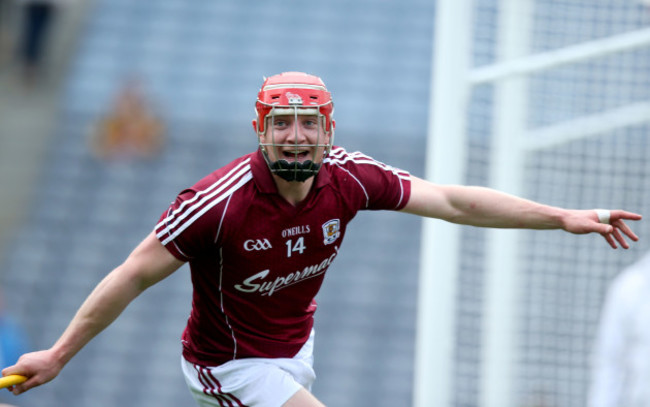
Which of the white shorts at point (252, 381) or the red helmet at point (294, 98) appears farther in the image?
the white shorts at point (252, 381)

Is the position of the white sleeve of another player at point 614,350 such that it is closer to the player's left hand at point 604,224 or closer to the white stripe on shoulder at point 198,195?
the player's left hand at point 604,224

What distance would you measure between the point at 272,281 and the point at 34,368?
78cm

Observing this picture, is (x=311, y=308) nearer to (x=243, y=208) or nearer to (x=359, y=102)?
(x=243, y=208)

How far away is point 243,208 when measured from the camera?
2834mm

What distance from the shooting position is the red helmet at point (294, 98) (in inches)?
111

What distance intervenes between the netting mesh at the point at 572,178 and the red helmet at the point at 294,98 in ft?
6.88

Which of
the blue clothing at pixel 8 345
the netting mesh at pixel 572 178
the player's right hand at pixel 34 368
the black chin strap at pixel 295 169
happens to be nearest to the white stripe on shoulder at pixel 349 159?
the black chin strap at pixel 295 169

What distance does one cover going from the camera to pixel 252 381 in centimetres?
307

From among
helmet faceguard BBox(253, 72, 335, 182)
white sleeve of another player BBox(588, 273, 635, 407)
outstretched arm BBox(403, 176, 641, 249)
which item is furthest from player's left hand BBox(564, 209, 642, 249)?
helmet faceguard BBox(253, 72, 335, 182)

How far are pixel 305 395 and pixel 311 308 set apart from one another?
1.06ft

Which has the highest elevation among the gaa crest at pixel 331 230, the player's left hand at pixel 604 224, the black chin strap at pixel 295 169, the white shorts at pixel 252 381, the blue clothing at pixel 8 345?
the black chin strap at pixel 295 169

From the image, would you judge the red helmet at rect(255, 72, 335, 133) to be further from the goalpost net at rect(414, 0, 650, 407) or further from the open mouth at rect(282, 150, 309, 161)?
the goalpost net at rect(414, 0, 650, 407)

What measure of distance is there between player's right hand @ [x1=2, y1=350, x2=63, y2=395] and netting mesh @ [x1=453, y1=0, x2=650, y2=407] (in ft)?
7.99

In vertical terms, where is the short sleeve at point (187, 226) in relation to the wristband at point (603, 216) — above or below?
below
